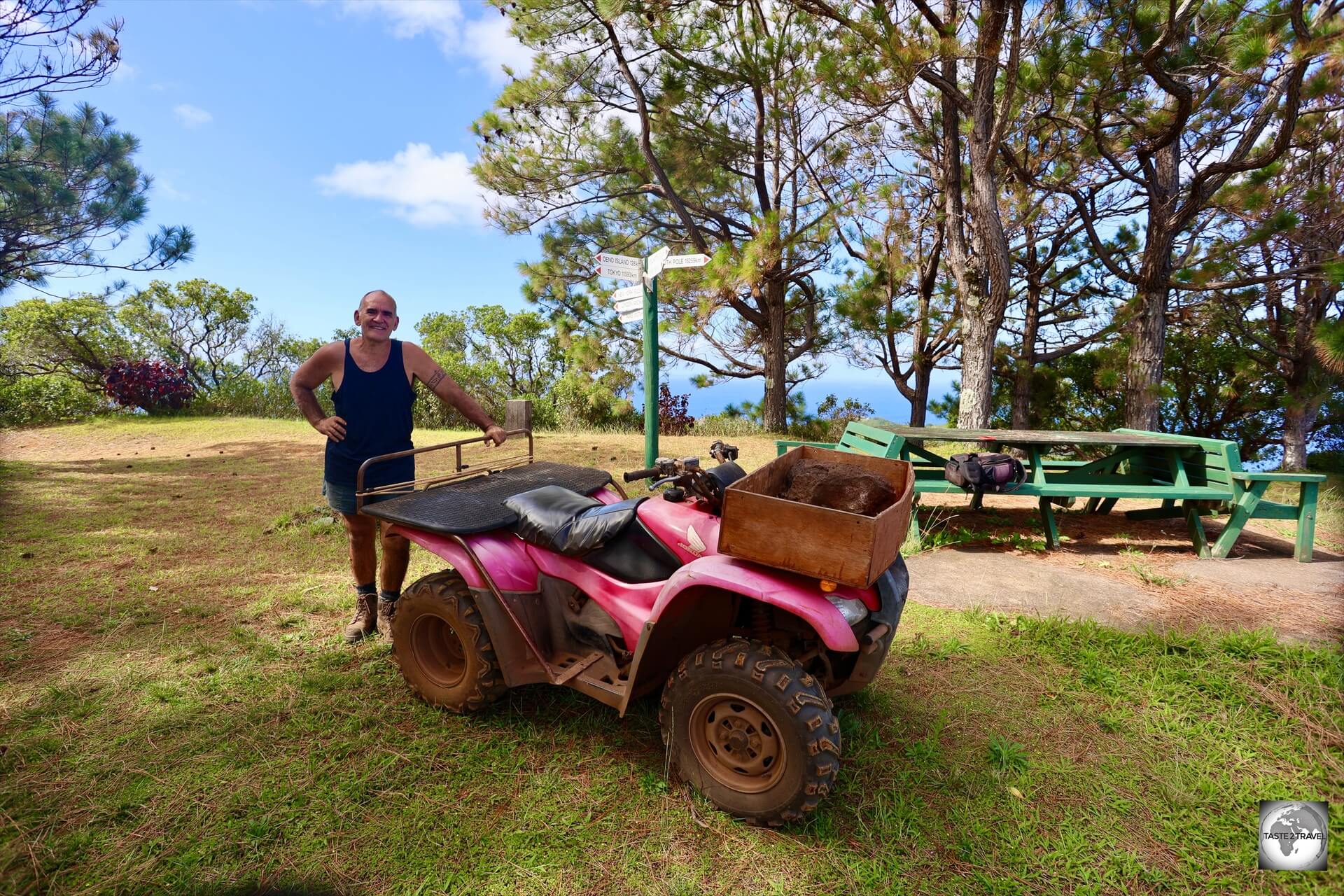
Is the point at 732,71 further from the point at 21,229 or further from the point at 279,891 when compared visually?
the point at 279,891

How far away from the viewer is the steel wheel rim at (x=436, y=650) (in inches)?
103

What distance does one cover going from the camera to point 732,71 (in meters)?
11.5

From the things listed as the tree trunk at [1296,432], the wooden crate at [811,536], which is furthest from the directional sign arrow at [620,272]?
the tree trunk at [1296,432]

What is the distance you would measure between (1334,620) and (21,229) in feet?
45.0

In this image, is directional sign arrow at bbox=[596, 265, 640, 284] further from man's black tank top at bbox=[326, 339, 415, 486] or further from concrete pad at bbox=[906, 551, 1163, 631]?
concrete pad at bbox=[906, 551, 1163, 631]

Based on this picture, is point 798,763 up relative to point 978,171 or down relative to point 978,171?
down

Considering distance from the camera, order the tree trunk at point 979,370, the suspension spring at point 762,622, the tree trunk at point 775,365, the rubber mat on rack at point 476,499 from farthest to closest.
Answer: the tree trunk at point 775,365, the tree trunk at point 979,370, the rubber mat on rack at point 476,499, the suspension spring at point 762,622

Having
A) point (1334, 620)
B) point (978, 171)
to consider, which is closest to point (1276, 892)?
point (1334, 620)

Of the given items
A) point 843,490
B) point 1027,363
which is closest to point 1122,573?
point 843,490

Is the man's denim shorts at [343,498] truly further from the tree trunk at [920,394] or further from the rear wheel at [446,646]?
the tree trunk at [920,394]

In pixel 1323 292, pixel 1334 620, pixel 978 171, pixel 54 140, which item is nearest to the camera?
pixel 1334 620

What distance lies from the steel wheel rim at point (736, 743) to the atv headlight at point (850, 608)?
372mm

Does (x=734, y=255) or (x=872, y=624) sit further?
(x=734, y=255)

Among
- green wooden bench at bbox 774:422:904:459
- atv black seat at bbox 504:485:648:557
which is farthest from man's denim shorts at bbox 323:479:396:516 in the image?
green wooden bench at bbox 774:422:904:459
